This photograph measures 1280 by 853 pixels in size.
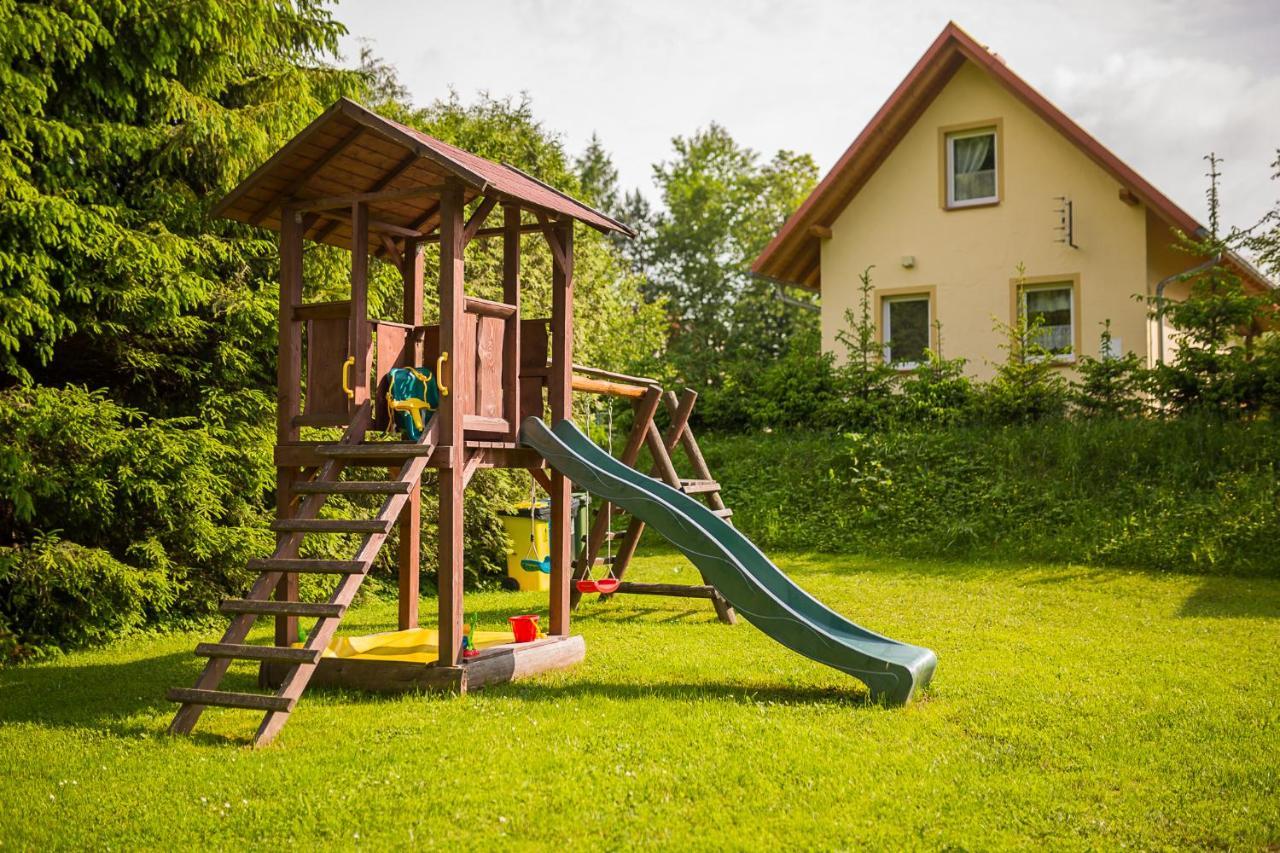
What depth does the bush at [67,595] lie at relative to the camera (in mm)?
9344

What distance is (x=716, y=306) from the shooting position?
45.5m

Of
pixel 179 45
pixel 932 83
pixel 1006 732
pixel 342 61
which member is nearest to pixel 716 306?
pixel 932 83

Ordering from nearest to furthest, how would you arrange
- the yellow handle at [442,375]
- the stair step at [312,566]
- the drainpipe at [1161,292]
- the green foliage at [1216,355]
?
the stair step at [312,566]
the yellow handle at [442,375]
the green foliage at [1216,355]
the drainpipe at [1161,292]

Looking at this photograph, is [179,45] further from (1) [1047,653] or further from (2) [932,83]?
(2) [932,83]

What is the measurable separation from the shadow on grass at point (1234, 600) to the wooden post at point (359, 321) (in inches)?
313

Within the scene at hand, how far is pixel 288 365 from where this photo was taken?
860 cm

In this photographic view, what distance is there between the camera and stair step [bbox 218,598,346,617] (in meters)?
6.91

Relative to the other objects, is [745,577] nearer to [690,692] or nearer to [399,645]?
[690,692]

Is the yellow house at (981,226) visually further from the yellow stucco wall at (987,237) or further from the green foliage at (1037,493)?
the green foliage at (1037,493)

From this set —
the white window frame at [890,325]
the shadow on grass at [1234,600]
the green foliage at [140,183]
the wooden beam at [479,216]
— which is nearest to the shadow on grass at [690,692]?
the wooden beam at [479,216]

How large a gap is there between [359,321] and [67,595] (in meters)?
4.12

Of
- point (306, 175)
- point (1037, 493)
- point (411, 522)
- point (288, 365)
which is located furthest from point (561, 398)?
point (1037, 493)

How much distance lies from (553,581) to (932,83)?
14.6 m

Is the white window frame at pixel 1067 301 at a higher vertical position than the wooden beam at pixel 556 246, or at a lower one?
higher
